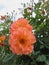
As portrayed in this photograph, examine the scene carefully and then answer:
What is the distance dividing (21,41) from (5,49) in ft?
1.69

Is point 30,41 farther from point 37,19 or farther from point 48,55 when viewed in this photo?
point 37,19

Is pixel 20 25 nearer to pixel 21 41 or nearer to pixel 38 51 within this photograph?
pixel 21 41

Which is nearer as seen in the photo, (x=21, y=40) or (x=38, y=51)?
(x=21, y=40)

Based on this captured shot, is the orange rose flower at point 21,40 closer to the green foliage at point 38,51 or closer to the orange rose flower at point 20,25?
the orange rose flower at point 20,25

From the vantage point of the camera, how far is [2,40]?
1736mm

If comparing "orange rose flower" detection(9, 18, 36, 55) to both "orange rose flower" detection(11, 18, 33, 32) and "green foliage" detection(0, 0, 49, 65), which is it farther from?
"green foliage" detection(0, 0, 49, 65)

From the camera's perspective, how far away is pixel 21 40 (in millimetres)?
1287

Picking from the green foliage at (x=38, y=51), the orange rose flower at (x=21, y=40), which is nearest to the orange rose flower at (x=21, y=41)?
the orange rose flower at (x=21, y=40)

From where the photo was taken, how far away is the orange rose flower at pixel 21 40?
1.22 meters

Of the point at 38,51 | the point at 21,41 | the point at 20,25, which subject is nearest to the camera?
the point at 21,41

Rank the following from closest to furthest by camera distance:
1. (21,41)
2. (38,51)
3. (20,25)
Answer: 1. (21,41)
2. (20,25)
3. (38,51)

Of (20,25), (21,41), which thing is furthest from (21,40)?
(20,25)

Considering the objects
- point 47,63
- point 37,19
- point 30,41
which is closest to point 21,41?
point 30,41

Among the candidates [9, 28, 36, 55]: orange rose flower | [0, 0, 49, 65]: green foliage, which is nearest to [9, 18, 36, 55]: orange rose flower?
[9, 28, 36, 55]: orange rose flower
